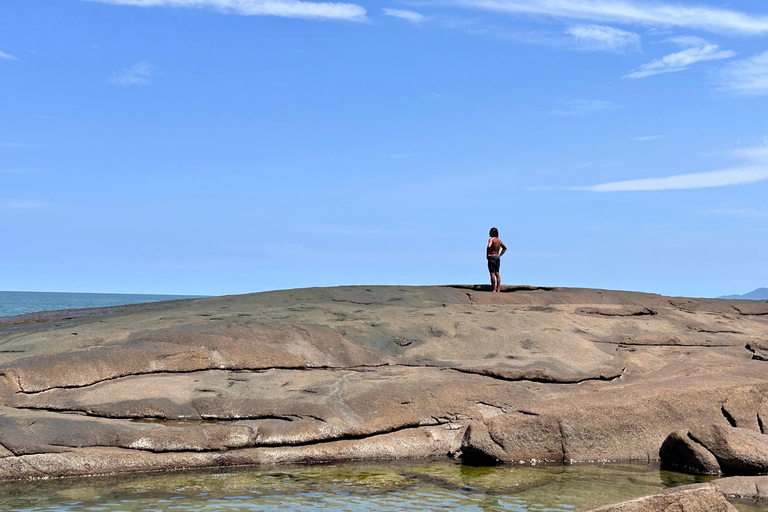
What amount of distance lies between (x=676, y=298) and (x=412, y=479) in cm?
1279

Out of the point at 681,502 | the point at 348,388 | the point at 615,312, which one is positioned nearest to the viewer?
the point at 681,502

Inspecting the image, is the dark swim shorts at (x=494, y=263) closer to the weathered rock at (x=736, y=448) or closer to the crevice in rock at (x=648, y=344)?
the crevice in rock at (x=648, y=344)

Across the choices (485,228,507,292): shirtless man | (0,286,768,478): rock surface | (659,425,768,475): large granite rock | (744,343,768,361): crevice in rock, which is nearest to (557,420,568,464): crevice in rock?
(0,286,768,478): rock surface

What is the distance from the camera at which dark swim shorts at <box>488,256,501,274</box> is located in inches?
736

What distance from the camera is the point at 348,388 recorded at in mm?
10977

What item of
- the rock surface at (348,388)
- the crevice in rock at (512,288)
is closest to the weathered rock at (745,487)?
the rock surface at (348,388)

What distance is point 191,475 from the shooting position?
923cm

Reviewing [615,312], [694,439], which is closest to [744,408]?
[694,439]

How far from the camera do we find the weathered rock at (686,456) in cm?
998

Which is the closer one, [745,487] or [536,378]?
[745,487]

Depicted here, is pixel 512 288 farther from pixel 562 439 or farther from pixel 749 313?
pixel 562 439

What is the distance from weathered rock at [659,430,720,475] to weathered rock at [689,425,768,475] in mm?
77

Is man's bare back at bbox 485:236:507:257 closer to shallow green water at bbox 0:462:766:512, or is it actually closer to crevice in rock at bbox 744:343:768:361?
crevice in rock at bbox 744:343:768:361

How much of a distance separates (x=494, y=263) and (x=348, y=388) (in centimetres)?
862
